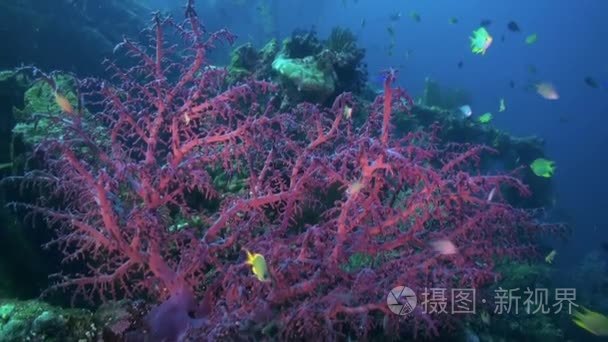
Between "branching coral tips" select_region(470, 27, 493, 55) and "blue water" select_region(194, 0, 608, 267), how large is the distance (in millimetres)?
1911

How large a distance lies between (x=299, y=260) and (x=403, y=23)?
5019 inches

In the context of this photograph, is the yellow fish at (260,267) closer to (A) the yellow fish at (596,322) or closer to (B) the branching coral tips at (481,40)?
→ (A) the yellow fish at (596,322)

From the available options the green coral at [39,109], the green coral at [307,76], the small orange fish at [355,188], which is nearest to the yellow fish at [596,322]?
the small orange fish at [355,188]

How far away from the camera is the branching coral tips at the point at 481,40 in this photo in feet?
33.9

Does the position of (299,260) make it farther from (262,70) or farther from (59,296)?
(262,70)

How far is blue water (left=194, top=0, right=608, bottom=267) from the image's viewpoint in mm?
30672

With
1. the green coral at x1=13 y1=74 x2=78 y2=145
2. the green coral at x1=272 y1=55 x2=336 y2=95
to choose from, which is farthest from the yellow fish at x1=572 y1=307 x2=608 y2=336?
the green coral at x1=13 y1=74 x2=78 y2=145

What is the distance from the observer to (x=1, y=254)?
434 cm

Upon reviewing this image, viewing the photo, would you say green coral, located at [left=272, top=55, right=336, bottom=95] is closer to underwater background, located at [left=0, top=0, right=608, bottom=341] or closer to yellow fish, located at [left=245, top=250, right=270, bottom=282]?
underwater background, located at [left=0, top=0, right=608, bottom=341]

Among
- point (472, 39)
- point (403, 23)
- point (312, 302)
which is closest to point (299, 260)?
point (312, 302)

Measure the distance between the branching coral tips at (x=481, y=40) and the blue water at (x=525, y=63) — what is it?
1911mm

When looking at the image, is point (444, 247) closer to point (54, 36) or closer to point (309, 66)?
point (309, 66)

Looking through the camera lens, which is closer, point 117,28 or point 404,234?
point 404,234

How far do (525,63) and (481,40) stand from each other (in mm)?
111067
